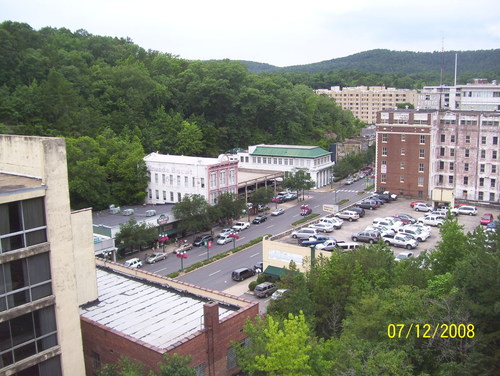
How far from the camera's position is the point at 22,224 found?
Answer: 14.4m

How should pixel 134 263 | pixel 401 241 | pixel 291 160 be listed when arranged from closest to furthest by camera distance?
pixel 134 263, pixel 401 241, pixel 291 160

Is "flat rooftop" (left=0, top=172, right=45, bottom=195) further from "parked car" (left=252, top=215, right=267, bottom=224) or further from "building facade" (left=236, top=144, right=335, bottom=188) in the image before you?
"building facade" (left=236, top=144, right=335, bottom=188)

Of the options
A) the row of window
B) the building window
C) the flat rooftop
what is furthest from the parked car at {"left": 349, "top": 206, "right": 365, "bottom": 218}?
the building window

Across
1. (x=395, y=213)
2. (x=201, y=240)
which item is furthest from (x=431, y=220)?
(x=201, y=240)

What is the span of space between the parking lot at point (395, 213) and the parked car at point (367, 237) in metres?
0.67

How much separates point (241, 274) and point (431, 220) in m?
19.5

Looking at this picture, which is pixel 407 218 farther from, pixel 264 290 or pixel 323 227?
pixel 264 290

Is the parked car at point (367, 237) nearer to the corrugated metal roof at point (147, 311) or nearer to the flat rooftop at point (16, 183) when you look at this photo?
the corrugated metal roof at point (147, 311)

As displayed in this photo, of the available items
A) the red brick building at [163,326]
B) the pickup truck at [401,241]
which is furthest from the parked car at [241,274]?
the red brick building at [163,326]

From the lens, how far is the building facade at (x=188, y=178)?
51625mm

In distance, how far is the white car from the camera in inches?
1801

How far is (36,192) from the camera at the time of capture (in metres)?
14.5

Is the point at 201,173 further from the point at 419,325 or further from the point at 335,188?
the point at 419,325

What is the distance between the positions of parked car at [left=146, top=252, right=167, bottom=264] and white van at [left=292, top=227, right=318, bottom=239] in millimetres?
10758
